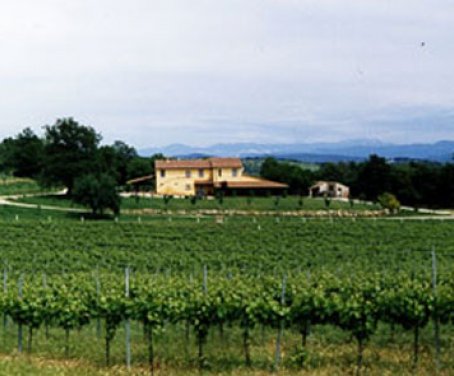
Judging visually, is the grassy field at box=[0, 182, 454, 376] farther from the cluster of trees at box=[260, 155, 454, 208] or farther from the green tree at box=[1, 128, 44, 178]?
the green tree at box=[1, 128, 44, 178]

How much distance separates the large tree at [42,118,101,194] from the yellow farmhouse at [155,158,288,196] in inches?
529

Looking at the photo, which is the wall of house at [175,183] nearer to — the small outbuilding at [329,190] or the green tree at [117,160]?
the green tree at [117,160]

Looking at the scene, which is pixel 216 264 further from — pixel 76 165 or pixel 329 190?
pixel 329 190

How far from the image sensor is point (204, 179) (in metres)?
76.3

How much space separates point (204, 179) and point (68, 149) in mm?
18932

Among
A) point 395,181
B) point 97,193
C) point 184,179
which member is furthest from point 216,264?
point 395,181

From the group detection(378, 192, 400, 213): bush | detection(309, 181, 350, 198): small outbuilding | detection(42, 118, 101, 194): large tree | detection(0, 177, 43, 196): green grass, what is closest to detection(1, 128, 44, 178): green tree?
detection(0, 177, 43, 196): green grass

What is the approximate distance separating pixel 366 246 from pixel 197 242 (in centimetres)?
978

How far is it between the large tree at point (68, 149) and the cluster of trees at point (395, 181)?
80.3ft

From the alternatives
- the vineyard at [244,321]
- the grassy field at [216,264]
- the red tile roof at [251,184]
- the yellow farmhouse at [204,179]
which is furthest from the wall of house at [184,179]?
the vineyard at [244,321]

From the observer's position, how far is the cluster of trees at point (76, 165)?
51.2 meters

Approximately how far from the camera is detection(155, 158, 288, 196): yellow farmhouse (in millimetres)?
73250

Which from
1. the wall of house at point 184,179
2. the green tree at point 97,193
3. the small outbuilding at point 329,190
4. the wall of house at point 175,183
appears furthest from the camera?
the small outbuilding at point 329,190

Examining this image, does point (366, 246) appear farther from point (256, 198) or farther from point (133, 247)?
point (256, 198)
